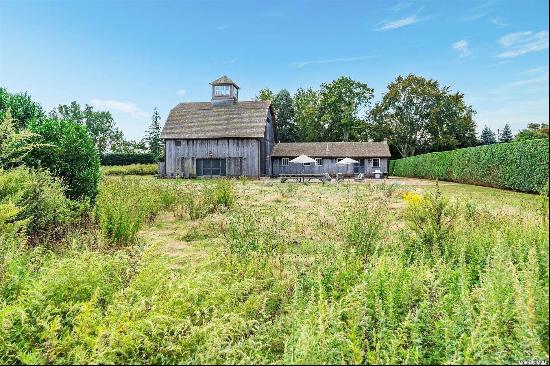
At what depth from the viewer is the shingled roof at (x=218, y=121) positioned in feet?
124

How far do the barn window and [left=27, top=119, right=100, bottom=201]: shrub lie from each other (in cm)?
3170

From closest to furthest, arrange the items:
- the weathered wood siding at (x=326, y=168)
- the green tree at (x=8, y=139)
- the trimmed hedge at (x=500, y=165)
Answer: the green tree at (x=8, y=139) → the trimmed hedge at (x=500, y=165) → the weathered wood siding at (x=326, y=168)

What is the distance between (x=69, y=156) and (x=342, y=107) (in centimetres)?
5362

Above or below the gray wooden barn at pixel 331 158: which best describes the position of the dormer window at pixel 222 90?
above

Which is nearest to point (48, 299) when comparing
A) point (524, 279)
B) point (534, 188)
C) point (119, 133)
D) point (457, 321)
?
point (457, 321)

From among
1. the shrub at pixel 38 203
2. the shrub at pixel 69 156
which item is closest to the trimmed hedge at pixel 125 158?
the shrub at pixel 69 156

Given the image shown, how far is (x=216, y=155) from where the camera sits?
1491 inches

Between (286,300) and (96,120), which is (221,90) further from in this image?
(96,120)

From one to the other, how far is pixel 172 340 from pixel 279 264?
3157 mm

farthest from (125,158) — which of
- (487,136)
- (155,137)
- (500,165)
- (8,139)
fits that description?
(487,136)

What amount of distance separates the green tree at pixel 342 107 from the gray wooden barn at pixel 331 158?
593 inches

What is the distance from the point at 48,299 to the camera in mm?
3938

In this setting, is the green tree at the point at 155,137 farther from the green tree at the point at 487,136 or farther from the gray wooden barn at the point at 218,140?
the green tree at the point at 487,136

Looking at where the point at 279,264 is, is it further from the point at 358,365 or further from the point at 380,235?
the point at 358,365
